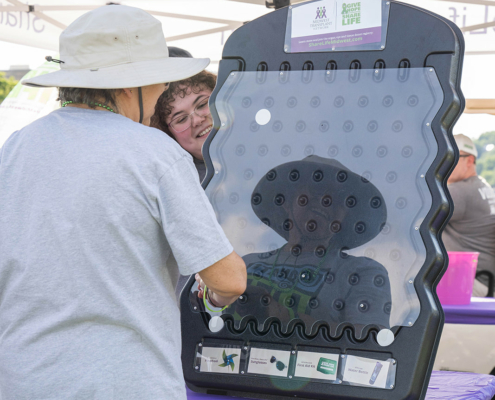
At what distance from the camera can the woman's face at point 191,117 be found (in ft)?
4.39

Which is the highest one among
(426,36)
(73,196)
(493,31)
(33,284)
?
(493,31)

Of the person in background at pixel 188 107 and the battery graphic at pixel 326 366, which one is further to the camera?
the person in background at pixel 188 107

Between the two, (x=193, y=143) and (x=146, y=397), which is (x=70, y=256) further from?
(x=193, y=143)

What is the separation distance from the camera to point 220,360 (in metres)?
0.94

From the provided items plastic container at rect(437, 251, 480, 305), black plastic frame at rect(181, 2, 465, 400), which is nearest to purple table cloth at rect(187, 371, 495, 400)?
black plastic frame at rect(181, 2, 465, 400)

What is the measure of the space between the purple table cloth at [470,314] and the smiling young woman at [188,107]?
97cm

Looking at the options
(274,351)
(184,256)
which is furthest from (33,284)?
(274,351)

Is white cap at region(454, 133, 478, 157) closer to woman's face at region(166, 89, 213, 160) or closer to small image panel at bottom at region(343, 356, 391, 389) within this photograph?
woman's face at region(166, 89, 213, 160)

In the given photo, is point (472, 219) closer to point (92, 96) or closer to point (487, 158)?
point (92, 96)

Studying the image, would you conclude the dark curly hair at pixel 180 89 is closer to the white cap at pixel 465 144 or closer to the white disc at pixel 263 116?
the white disc at pixel 263 116

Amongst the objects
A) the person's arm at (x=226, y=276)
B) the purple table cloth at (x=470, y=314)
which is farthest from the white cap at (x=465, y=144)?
the person's arm at (x=226, y=276)

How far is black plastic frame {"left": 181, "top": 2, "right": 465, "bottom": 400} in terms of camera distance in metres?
0.81

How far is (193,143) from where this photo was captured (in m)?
1.38

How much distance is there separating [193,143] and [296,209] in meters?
0.51
